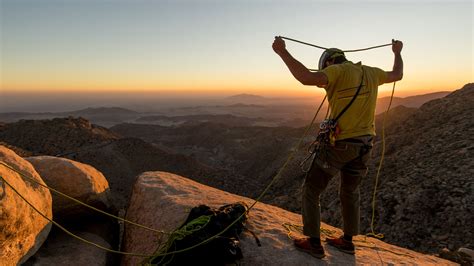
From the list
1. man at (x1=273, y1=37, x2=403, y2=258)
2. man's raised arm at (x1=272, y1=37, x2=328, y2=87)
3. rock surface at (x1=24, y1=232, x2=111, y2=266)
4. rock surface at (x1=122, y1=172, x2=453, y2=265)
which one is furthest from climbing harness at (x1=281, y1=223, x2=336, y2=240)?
rock surface at (x1=24, y1=232, x2=111, y2=266)

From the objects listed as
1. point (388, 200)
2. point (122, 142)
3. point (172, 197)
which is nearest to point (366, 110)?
point (172, 197)

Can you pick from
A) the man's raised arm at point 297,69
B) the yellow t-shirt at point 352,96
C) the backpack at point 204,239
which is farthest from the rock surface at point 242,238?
the man's raised arm at point 297,69

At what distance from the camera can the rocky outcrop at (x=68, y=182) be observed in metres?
5.90

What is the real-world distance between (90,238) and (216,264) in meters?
3.04

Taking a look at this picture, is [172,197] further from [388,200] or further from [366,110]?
[388,200]

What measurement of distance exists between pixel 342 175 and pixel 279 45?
194cm

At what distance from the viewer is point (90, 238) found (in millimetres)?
6074

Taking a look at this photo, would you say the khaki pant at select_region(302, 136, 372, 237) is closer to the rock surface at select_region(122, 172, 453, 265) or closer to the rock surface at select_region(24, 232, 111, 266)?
the rock surface at select_region(122, 172, 453, 265)

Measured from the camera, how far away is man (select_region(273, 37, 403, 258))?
13.5 feet

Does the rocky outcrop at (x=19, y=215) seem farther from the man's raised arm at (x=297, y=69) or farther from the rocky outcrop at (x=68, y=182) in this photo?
the man's raised arm at (x=297, y=69)

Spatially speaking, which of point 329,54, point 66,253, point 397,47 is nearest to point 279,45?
point 329,54

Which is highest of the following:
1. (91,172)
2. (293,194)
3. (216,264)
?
(91,172)

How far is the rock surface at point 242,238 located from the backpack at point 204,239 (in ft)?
0.79

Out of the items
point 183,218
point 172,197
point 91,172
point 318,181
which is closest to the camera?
point 318,181
